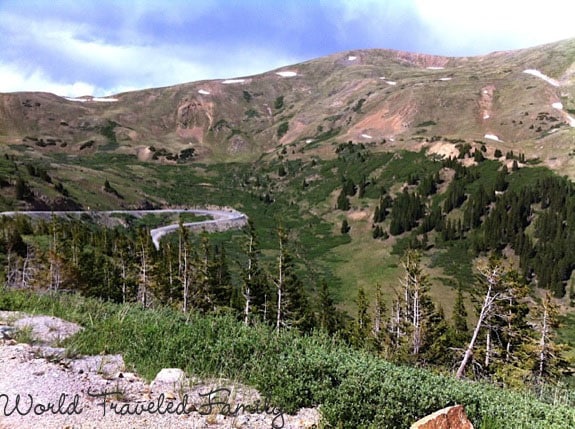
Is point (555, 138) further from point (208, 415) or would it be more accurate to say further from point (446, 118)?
point (208, 415)

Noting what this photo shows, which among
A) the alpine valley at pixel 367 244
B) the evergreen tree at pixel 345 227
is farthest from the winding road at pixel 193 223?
the evergreen tree at pixel 345 227

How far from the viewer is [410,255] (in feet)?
143

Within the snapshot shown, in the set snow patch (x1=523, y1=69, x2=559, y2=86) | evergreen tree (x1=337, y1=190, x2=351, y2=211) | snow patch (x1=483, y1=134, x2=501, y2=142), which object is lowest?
evergreen tree (x1=337, y1=190, x2=351, y2=211)

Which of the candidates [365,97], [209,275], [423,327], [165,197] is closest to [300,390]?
[423,327]

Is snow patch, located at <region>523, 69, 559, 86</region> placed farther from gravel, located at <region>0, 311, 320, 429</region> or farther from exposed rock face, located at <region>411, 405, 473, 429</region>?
gravel, located at <region>0, 311, 320, 429</region>

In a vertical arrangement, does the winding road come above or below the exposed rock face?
below

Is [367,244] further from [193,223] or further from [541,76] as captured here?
[541,76]

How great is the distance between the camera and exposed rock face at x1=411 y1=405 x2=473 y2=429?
686 centimetres

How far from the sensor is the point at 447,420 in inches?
277

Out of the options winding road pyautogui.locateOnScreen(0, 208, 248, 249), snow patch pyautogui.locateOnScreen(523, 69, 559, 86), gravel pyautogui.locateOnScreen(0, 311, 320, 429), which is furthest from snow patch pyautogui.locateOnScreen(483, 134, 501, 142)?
gravel pyautogui.locateOnScreen(0, 311, 320, 429)

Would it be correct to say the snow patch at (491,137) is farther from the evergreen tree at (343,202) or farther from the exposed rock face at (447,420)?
the exposed rock face at (447,420)

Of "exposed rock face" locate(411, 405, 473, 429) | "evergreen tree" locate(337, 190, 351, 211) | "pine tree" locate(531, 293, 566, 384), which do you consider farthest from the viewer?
"evergreen tree" locate(337, 190, 351, 211)

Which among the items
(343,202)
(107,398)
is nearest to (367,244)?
(343,202)

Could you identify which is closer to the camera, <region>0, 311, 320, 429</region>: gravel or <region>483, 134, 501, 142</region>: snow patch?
<region>0, 311, 320, 429</region>: gravel
